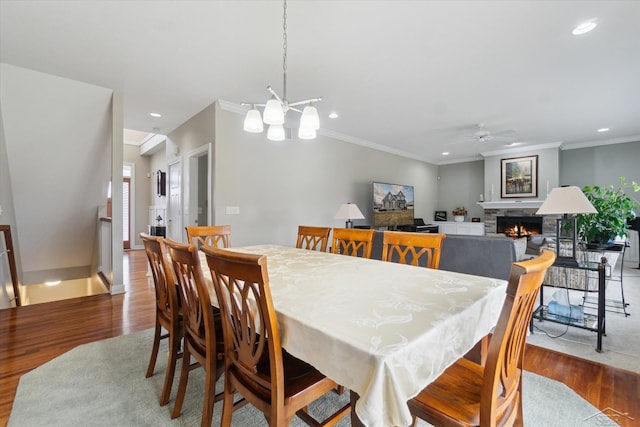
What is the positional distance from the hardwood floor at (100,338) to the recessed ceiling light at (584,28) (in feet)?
8.74

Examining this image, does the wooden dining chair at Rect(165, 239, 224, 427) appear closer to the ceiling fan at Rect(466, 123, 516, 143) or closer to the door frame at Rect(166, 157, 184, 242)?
the door frame at Rect(166, 157, 184, 242)

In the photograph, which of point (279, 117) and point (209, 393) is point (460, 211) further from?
point (209, 393)

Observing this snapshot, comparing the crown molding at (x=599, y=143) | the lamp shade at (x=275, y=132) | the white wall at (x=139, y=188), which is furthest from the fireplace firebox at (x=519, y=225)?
the white wall at (x=139, y=188)

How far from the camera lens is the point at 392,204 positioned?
6594 millimetres

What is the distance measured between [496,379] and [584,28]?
3009mm

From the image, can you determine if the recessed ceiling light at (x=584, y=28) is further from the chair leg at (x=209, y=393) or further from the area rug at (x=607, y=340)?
the chair leg at (x=209, y=393)

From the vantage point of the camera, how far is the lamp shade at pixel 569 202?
2.47 meters

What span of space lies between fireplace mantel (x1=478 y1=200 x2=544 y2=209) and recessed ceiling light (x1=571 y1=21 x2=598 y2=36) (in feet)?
16.8

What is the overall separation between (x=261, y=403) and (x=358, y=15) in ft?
8.36

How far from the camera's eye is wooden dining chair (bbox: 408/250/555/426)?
0.82 m

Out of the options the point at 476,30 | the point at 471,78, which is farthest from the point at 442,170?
the point at 476,30

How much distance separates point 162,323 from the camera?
1.85 meters

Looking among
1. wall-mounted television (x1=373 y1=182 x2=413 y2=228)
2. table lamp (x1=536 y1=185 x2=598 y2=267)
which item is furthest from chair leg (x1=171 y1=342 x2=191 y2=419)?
wall-mounted television (x1=373 y1=182 x2=413 y2=228)

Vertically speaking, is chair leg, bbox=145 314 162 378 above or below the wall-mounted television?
below
